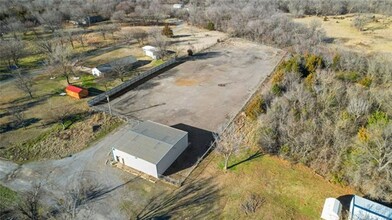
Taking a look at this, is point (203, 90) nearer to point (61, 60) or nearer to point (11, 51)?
point (61, 60)

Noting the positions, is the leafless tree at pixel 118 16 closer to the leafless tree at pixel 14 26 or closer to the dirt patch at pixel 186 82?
the leafless tree at pixel 14 26

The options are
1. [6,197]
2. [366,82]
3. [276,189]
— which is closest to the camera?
[6,197]

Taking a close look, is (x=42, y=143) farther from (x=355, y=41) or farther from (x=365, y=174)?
(x=355, y=41)

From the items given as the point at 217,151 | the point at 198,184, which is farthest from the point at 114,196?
the point at 217,151

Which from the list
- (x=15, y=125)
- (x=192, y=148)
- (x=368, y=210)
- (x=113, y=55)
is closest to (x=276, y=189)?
(x=368, y=210)

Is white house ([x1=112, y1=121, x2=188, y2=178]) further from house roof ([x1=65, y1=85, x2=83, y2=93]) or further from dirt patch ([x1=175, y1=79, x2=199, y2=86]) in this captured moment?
dirt patch ([x1=175, y1=79, x2=199, y2=86])

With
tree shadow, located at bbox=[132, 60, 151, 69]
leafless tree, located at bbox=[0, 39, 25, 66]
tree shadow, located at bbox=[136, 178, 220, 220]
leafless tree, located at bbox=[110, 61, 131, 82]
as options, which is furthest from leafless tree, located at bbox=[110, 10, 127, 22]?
tree shadow, located at bbox=[136, 178, 220, 220]

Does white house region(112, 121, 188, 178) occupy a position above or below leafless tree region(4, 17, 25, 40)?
below
